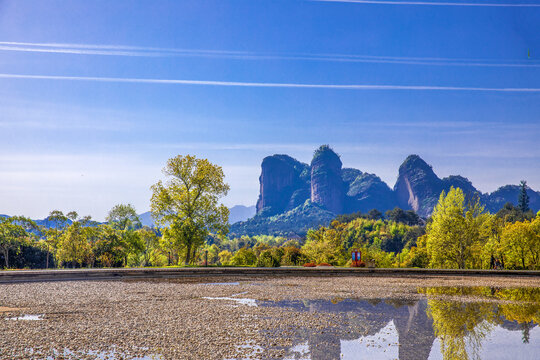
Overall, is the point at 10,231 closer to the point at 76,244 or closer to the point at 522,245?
the point at 76,244

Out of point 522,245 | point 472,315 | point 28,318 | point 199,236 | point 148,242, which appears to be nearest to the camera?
point 28,318

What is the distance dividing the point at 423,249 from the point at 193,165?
1978 inches

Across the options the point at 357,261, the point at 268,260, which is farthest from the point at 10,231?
the point at 357,261

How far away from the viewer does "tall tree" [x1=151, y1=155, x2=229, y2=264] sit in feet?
132

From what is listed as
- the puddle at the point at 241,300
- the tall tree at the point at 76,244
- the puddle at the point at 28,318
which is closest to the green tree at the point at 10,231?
the tall tree at the point at 76,244

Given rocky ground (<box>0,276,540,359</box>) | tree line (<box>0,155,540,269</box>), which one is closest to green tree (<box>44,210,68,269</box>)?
tree line (<box>0,155,540,269</box>)

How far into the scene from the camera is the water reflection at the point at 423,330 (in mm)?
10164

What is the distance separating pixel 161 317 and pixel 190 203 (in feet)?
90.4

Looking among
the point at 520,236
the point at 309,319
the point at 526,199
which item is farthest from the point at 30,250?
the point at 526,199

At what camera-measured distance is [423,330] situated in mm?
12445

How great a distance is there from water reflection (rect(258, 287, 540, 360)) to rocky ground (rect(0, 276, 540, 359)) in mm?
814

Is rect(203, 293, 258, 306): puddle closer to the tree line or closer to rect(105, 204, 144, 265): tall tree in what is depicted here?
the tree line

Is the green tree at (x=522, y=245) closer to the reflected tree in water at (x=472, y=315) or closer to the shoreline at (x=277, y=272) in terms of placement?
the shoreline at (x=277, y=272)

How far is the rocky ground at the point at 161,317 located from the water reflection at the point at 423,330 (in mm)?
814
